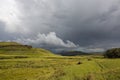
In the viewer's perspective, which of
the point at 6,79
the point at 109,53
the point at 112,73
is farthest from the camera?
the point at 109,53

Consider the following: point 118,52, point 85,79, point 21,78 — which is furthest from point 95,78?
point 118,52

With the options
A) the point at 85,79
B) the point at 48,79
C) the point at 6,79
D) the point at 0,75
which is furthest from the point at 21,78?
the point at 85,79

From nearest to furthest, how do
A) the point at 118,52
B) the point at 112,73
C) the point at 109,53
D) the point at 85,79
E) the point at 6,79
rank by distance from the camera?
the point at 85,79 → the point at 112,73 → the point at 6,79 → the point at 118,52 → the point at 109,53

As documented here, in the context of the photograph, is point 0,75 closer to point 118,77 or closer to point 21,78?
point 21,78

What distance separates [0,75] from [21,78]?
12.6 meters

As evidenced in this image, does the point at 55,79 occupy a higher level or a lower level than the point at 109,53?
lower

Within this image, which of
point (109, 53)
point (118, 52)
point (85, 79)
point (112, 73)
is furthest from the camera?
point (109, 53)

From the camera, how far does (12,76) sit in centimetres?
8769

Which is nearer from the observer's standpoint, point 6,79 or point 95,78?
point 95,78

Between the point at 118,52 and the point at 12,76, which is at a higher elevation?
the point at 118,52

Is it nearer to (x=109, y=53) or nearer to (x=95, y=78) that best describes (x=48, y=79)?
(x=95, y=78)

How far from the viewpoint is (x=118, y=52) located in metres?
186

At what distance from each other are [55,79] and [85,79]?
27.5 ft

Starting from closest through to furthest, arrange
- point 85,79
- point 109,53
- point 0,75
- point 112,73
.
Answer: point 85,79 → point 112,73 → point 0,75 → point 109,53
